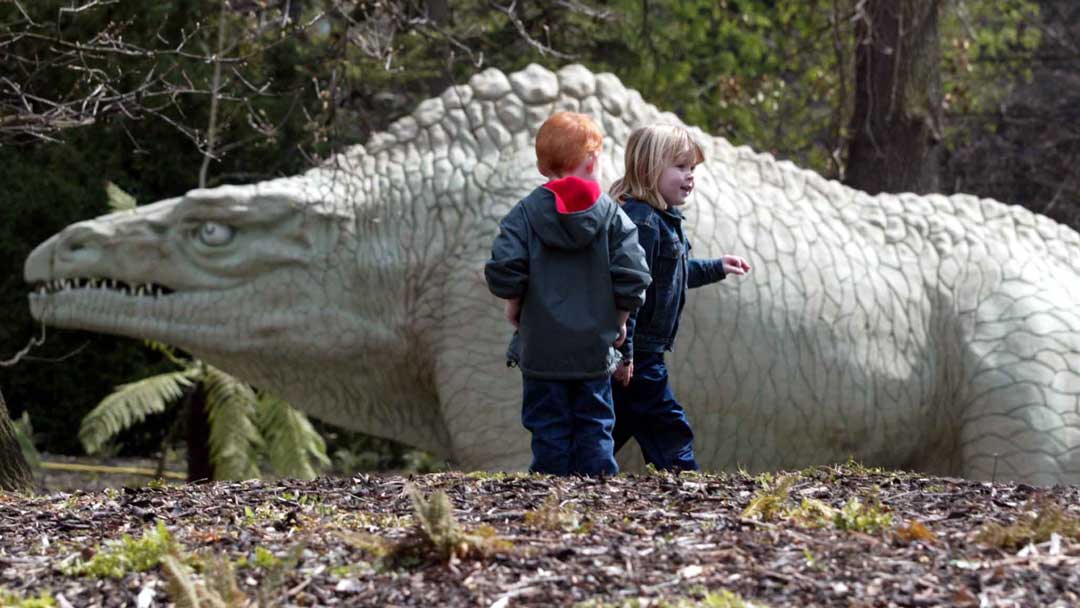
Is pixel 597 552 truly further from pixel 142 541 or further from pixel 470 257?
pixel 470 257

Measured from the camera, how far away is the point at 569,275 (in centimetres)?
549

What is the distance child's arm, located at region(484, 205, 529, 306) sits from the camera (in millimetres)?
5465

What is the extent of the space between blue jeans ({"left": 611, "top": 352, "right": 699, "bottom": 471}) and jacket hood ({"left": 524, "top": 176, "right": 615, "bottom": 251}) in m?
0.66

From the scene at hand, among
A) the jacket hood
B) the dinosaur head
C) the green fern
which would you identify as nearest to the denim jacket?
the jacket hood

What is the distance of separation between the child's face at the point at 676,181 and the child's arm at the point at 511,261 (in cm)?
62

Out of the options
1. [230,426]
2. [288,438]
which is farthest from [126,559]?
[288,438]

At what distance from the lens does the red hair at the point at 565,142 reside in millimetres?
5492

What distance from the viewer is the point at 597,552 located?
3838 millimetres

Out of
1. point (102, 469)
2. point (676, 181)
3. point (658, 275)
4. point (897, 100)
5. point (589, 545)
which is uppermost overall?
point (897, 100)

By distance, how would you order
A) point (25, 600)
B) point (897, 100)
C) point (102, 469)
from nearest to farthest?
point (25, 600)
point (897, 100)
point (102, 469)

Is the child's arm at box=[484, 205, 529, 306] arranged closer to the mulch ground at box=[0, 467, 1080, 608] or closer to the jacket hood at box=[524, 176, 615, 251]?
the jacket hood at box=[524, 176, 615, 251]

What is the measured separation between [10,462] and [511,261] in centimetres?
245

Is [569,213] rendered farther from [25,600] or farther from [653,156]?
[25,600]

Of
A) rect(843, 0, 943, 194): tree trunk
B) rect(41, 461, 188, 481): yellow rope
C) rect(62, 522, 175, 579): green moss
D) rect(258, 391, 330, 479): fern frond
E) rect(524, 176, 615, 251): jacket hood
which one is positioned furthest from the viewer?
rect(41, 461, 188, 481): yellow rope
